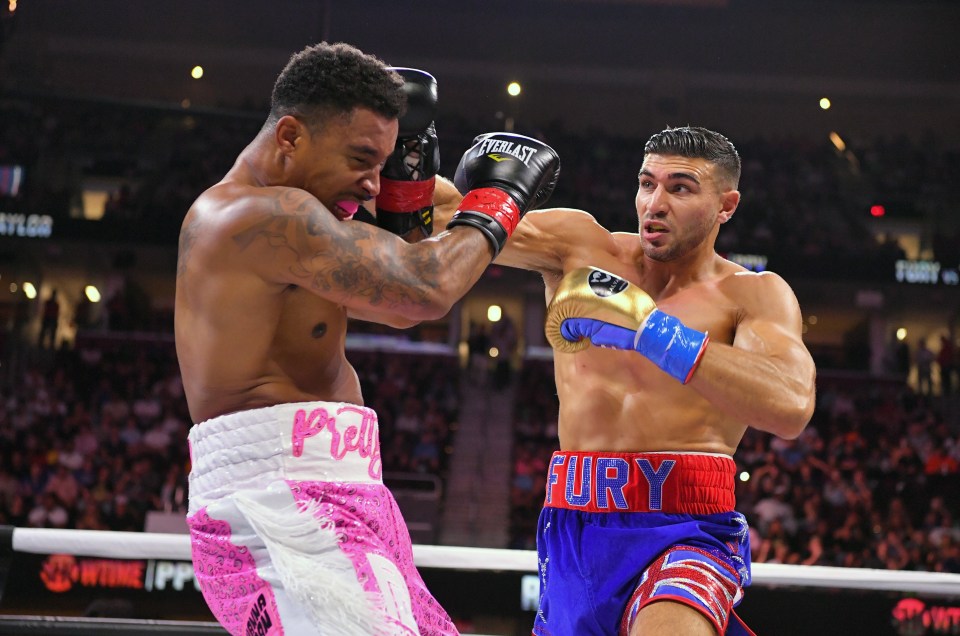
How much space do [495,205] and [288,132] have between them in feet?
1.47

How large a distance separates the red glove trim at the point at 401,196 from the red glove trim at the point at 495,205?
0.61 ft

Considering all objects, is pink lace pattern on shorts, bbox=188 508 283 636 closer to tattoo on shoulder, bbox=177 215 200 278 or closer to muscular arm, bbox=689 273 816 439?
tattoo on shoulder, bbox=177 215 200 278

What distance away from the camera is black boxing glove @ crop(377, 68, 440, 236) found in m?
2.13

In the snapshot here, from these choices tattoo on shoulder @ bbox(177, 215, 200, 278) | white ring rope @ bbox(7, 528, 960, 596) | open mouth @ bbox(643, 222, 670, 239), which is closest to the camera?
tattoo on shoulder @ bbox(177, 215, 200, 278)

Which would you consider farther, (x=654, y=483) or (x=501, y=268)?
(x=501, y=268)

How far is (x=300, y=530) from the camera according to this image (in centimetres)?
163

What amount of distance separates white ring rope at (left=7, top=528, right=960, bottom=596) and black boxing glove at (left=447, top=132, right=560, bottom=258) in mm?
1178

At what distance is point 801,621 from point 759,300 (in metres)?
1.34

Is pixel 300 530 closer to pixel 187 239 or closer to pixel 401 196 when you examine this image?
pixel 187 239

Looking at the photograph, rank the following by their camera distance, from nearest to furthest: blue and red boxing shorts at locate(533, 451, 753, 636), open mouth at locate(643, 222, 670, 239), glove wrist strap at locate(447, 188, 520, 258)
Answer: glove wrist strap at locate(447, 188, 520, 258) < blue and red boxing shorts at locate(533, 451, 753, 636) < open mouth at locate(643, 222, 670, 239)

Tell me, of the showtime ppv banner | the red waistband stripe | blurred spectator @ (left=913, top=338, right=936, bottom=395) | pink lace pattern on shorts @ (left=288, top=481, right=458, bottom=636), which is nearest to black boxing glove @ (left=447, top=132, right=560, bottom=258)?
pink lace pattern on shorts @ (left=288, top=481, right=458, bottom=636)

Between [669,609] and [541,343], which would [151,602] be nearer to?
[669,609]

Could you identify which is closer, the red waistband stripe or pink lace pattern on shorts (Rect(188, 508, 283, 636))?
pink lace pattern on shorts (Rect(188, 508, 283, 636))

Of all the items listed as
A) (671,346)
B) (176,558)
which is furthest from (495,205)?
(176,558)
